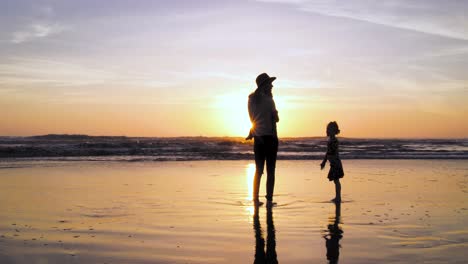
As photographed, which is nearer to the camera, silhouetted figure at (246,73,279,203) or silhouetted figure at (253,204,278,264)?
silhouetted figure at (253,204,278,264)

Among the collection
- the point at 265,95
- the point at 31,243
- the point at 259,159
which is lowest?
the point at 31,243

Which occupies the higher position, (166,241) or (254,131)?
(254,131)

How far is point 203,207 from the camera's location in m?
7.43

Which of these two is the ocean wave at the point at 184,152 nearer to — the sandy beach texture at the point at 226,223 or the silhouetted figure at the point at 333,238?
the sandy beach texture at the point at 226,223

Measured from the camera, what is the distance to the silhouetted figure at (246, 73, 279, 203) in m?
7.90

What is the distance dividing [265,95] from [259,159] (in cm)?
99

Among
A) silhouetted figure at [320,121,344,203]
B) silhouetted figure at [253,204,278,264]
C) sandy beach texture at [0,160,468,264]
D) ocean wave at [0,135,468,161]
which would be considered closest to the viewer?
silhouetted figure at [253,204,278,264]

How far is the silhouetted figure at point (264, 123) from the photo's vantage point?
790 centimetres

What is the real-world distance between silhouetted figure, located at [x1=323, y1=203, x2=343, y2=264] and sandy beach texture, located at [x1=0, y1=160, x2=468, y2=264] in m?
0.01

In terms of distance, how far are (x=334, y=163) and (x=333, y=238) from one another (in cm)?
402

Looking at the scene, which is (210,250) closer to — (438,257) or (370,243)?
(370,243)

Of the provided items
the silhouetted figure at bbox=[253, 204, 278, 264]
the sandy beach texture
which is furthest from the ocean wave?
the silhouetted figure at bbox=[253, 204, 278, 264]

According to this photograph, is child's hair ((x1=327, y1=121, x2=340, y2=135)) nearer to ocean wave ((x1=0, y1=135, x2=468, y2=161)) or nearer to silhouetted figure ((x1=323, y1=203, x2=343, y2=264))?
silhouetted figure ((x1=323, y1=203, x2=343, y2=264))

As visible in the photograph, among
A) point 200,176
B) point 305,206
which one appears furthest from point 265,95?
point 200,176
